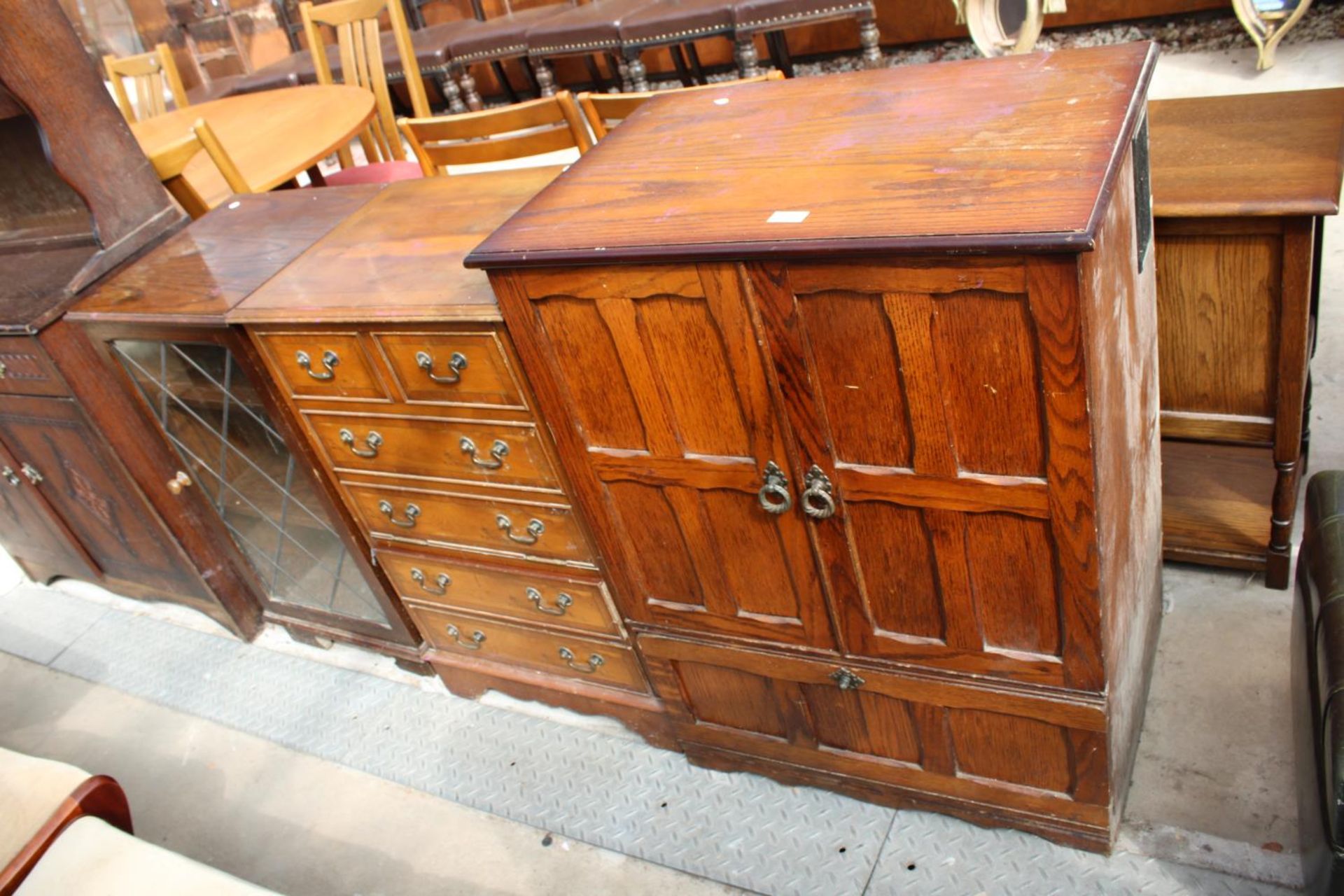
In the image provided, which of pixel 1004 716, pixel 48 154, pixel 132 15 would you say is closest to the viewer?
pixel 1004 716

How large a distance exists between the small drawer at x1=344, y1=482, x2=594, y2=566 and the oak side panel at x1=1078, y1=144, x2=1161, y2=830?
37.3 inches

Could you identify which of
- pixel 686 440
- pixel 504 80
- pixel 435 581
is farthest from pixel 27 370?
pixel 504 80

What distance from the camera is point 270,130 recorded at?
368cm

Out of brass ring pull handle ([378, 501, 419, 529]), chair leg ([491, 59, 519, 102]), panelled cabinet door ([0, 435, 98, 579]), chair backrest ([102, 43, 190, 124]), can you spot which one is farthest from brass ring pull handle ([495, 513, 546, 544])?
chair leg ([491, 59, 519, 102])

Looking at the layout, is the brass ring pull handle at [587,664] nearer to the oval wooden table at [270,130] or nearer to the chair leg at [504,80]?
the oval wooden table at [270,130]

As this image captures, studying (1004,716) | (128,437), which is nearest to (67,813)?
(128,437)

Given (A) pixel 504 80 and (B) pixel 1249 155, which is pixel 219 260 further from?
(A) pixel 504 80

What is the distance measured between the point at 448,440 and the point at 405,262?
0.34m

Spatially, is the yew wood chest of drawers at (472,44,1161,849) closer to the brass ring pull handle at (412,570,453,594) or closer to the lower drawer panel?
the lower drawer panel

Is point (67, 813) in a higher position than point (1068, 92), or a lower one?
lower

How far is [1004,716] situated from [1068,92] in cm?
97

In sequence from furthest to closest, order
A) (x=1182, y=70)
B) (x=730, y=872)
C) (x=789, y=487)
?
(x=1182, y=70), (x=730, y=872), (x=789, y=487)

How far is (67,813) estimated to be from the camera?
1.69m

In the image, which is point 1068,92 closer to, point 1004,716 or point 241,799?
point 1004,716
